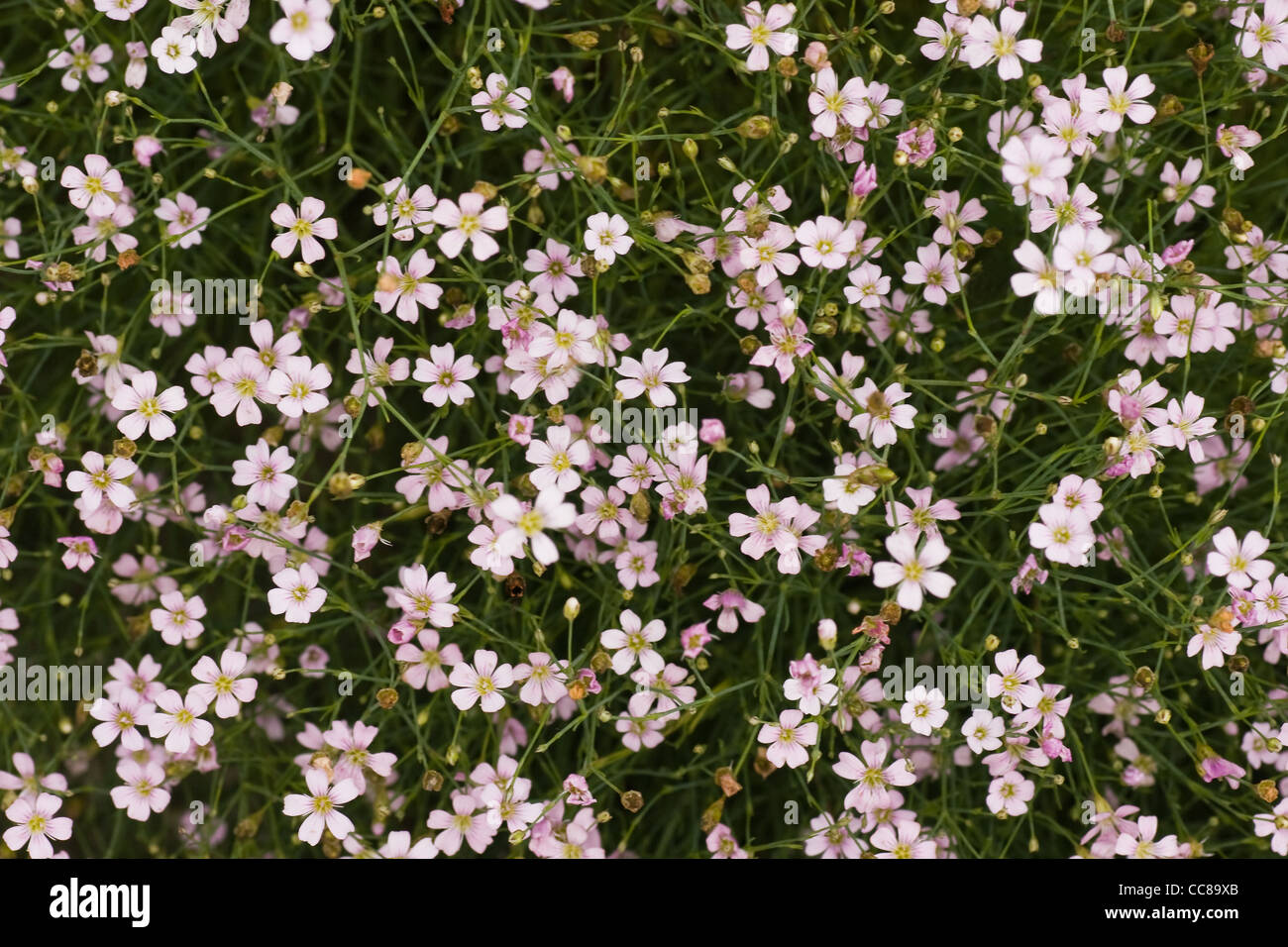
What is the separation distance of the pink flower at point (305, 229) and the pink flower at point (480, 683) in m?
0.70

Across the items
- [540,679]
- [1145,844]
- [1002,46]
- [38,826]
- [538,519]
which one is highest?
[1002,46]

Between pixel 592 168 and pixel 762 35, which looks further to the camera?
pixel 762 35

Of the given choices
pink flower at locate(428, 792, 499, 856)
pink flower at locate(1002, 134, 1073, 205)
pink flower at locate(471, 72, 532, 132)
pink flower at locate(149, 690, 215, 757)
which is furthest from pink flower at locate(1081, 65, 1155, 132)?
pink flower at locate(149, 690, 215, 757)

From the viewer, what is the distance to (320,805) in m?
1.75

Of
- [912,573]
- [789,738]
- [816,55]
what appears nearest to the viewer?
[912,573]

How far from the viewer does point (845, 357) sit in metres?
1.67

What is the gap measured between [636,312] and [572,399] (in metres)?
0.22

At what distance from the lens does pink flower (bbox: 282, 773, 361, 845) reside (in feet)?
5.64

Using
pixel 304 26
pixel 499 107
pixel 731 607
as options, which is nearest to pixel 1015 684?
pixel 731 607

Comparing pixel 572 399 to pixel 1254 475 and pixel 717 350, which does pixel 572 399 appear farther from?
pixel 1254 475

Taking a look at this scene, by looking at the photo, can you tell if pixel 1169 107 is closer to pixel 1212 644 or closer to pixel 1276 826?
pixel 1212 644

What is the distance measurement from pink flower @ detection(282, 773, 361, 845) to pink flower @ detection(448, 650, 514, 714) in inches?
10.4

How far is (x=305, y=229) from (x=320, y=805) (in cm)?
96

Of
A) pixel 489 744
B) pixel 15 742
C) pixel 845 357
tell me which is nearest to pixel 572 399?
pixel 845 357
